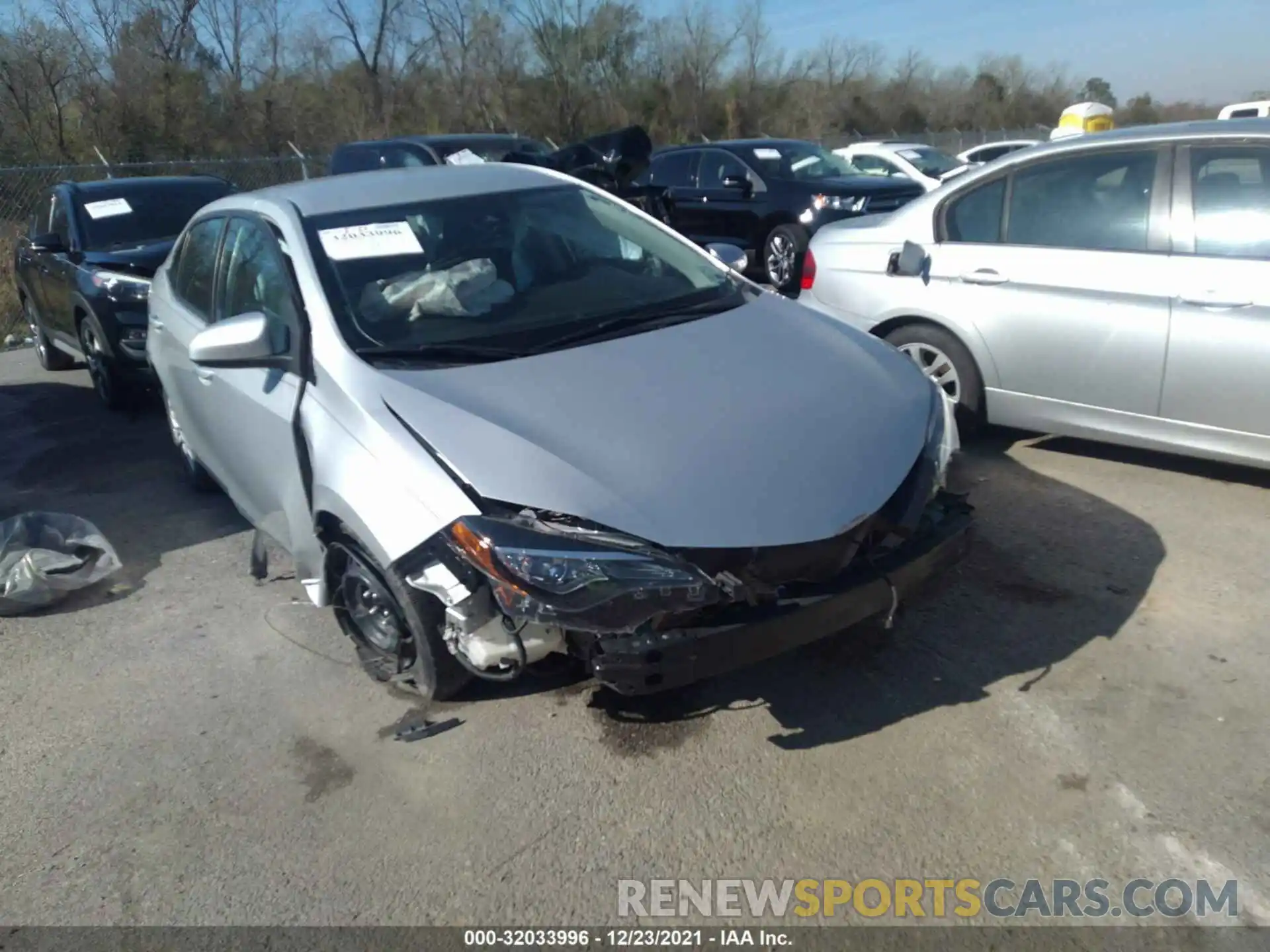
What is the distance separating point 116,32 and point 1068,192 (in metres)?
28.7

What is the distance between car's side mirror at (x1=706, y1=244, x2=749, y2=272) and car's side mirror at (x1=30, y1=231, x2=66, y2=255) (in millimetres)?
5695

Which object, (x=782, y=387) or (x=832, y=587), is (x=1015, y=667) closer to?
(x=832, y=587)

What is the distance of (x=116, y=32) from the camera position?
26781 mm

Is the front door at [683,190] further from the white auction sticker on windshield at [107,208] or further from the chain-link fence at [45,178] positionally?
the chain-link fence at [45,178]

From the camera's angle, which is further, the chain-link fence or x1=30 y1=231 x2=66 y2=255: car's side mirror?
the chain-link fence

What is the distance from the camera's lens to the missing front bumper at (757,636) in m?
2.75

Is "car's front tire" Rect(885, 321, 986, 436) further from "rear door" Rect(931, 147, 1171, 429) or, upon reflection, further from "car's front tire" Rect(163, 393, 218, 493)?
"car's front tire" Rect(163, 393, 218, 493)

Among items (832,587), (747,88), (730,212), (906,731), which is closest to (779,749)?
(906,731)

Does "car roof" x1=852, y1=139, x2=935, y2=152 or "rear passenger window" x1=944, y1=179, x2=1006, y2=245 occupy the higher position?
"car roof" x1=852, y1=139, x2=935, y2=152

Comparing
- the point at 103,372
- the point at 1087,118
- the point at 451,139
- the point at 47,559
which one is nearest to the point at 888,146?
the point at 1087,118

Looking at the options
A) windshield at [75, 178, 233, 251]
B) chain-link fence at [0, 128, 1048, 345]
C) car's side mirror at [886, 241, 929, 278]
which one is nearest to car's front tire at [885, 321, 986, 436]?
car's side mirror at [886, 241, 929, 278]

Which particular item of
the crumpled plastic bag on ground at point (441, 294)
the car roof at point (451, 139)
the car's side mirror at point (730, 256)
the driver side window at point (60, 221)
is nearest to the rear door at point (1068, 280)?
the car's side mirror at point (730, 256)

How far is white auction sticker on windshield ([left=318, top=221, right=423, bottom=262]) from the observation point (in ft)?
12.5

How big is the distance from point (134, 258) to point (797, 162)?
7155 millimetres
